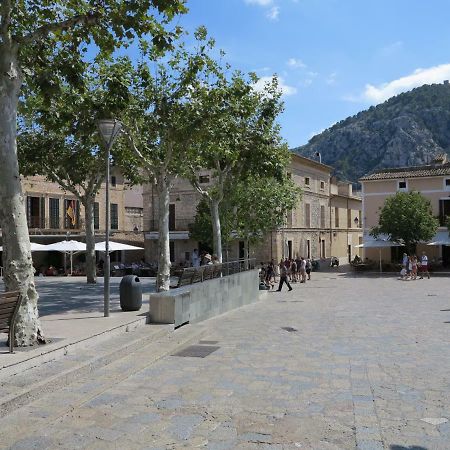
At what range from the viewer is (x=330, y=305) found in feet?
54.4

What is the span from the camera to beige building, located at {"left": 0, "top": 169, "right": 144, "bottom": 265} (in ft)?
118

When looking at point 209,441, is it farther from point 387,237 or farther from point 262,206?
point 387,237

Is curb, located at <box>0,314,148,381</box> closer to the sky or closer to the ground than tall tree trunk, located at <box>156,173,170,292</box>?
closer to the ground

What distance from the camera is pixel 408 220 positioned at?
3347 centimetres

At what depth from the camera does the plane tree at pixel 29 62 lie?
7.43m

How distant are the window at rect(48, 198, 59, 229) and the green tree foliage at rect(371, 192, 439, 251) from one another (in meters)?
22.9

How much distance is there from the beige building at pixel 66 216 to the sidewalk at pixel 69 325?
19.7 metres

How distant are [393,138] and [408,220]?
74559 mm

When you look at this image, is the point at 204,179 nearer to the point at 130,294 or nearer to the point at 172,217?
the point at 172,217

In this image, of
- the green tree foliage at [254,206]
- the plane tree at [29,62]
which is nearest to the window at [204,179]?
the green tree foliage at [254,206]

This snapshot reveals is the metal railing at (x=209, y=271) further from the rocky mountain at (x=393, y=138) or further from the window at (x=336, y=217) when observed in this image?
the rocky mountain at (x=393, y=138)

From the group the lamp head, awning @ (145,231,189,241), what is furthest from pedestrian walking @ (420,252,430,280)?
the lamp head

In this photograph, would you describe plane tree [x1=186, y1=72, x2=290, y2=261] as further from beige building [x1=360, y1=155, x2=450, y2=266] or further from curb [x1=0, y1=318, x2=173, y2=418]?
beige building [x1=360, y1=155, x2=450, y2=266]

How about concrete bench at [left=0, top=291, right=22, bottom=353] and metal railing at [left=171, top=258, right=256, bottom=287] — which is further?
metal railing at [left=171, top=258, right=256, bottom=287]
